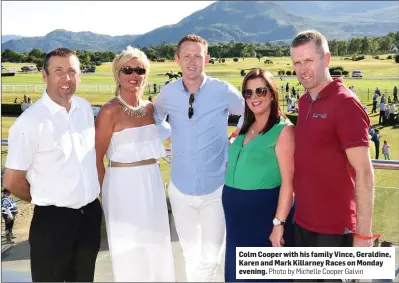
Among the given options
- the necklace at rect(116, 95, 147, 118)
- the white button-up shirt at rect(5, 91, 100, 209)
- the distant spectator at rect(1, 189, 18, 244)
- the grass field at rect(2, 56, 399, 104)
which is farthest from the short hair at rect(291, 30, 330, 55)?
the grass field at rect(2, 56, 399, 104)

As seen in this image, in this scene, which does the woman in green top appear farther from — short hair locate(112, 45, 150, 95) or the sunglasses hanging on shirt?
short hair locate(112, 45, 150, 95)

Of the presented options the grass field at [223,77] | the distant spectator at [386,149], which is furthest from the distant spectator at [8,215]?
the grass field at [223,77]

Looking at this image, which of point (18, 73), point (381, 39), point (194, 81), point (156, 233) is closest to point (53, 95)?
point (194, 81)

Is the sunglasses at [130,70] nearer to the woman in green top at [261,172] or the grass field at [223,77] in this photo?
the woman in green top at [261,172]

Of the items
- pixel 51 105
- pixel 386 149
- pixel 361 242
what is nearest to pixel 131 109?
pixel 51 105

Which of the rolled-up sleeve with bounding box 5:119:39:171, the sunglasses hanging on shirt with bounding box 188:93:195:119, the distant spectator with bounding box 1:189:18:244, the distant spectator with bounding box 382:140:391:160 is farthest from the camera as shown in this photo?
the distant spectator with bounding box 382:140:391:160

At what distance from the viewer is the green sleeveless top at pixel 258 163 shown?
2.78m

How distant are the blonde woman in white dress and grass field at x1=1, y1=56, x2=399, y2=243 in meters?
0.31

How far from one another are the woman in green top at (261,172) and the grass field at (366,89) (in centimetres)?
34

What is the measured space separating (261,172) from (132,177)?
3.15 feet

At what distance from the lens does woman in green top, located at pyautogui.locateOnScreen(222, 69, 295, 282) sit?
2752 mm

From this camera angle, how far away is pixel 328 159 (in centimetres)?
249

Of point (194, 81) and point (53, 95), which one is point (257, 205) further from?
point (53, 95)

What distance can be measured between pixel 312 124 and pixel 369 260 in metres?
1.06
